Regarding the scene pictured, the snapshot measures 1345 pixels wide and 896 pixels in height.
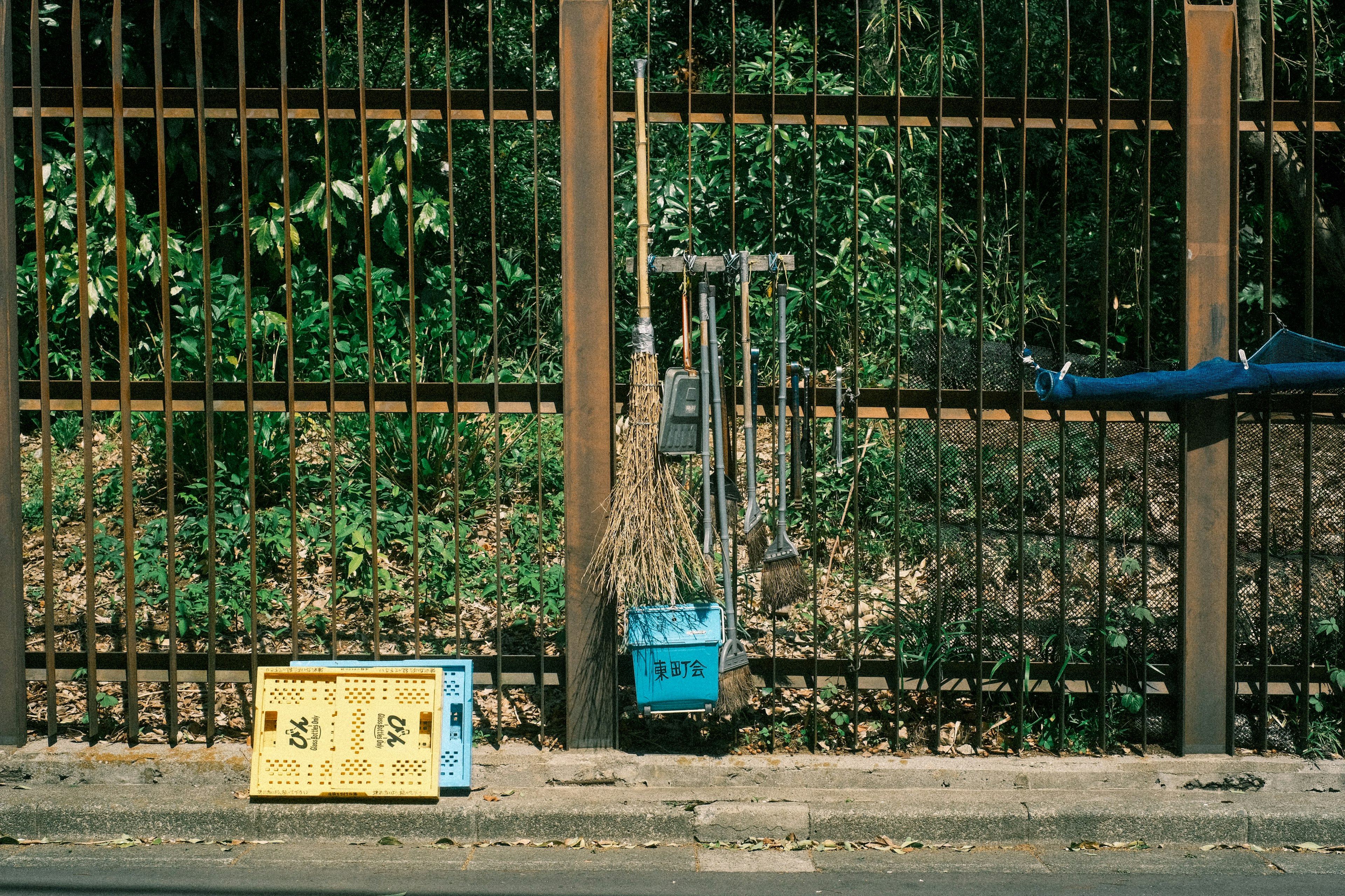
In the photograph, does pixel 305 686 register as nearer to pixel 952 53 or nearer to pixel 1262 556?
pixel 1262 556

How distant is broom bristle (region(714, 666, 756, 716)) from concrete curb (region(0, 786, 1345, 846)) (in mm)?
347

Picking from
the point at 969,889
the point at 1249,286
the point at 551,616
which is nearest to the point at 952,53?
the point at 1249,286

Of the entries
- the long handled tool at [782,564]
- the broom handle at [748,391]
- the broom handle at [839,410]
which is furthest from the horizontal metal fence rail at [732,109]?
the broom handle at [839,410]

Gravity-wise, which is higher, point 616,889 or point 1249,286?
point 1249,286

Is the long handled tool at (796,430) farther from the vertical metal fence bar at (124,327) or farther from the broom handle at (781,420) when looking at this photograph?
the vertical metal fence bar at (124,327)

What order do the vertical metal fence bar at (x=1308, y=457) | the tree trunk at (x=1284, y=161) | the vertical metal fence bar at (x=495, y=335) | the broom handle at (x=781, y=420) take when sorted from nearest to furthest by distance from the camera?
the vertical metal fence bar at (x=495, y=335)
the vertical metal fence bar at (x=1308, y=457)
the broom handle at (x=781, y=420)
the tree trunk at (x=1284, y=161)

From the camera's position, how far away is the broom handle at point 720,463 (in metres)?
4.39

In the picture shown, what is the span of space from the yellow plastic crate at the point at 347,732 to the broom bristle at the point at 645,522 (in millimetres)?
785

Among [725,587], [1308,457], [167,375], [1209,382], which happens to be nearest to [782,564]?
[725,587]

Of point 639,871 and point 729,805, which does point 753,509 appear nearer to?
point 729,805

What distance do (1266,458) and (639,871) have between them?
109 inches

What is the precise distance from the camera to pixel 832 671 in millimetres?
4605

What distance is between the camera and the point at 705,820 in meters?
4.27

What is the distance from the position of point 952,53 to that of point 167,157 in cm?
566
